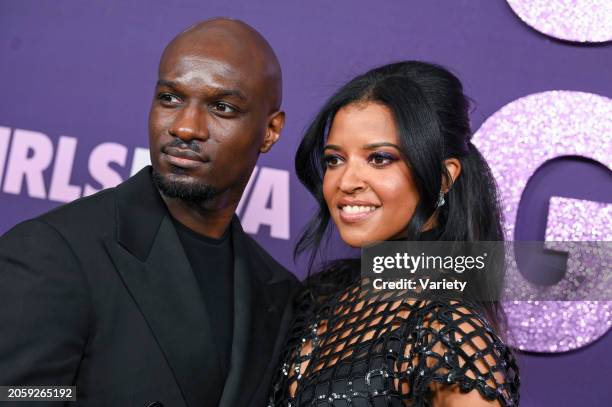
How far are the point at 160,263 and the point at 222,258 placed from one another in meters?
0.24

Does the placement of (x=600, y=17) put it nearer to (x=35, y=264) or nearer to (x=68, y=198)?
(x=68, y=198)

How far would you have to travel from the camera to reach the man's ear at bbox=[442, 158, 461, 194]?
2.00 metres

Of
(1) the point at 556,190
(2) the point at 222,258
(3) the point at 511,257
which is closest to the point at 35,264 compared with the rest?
(2) the point at 222,258

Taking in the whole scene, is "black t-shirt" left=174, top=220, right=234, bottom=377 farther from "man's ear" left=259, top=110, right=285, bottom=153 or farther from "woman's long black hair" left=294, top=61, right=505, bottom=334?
"woman's long black hair" left=294, top=61, right=505, bottom=334

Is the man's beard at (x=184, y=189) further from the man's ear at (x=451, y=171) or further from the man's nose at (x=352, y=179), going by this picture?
the man's ear at (x=451, y=171)

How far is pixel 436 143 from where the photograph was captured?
1.95 m

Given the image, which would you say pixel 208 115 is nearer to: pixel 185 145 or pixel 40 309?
pixel 185 145

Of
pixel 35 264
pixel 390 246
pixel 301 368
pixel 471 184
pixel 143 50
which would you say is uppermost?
pixel 143 50

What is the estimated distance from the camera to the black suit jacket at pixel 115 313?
62.9 inches

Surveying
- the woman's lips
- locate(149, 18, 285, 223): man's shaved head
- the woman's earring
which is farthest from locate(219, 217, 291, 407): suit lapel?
the woman's earring

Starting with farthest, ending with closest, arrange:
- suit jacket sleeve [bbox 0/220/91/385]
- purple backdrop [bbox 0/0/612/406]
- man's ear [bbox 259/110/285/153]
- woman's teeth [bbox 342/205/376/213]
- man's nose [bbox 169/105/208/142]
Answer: purple backdrop [bbox 0/0/612/406] < man's ear [bbox 259/110/285/153] < woman's teeth [bbox 342/205/376/213] < man's nose [bbox 169/105/208/142] < suit jacket sleeve [bbox 0/220/91/385]

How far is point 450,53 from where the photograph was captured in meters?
2.73

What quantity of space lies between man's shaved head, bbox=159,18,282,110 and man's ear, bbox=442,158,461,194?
1.45 feet

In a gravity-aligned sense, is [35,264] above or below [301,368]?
above
